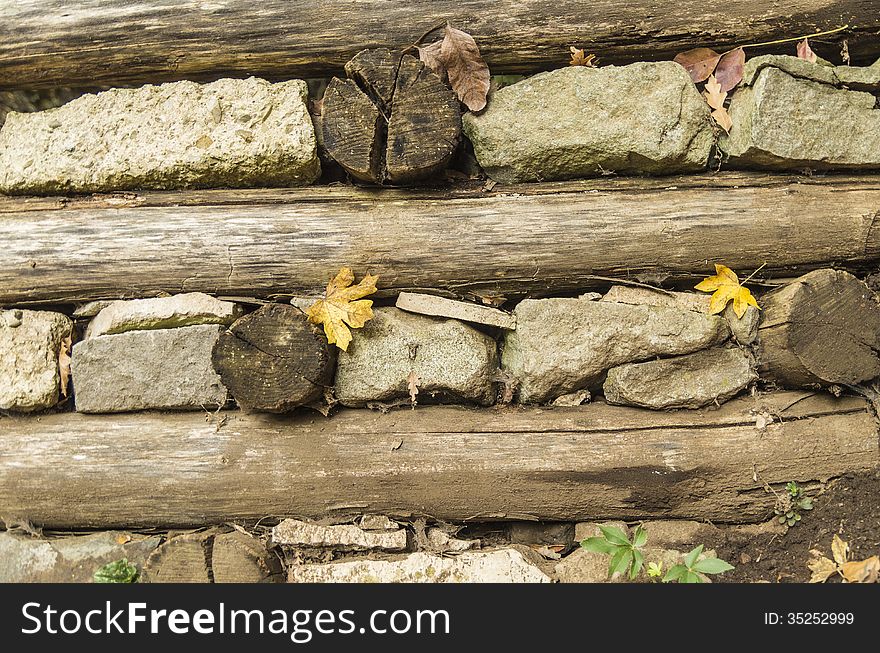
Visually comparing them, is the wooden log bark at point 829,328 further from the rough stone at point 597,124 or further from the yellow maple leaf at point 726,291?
the rough stone at point 597,124

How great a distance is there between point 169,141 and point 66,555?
194cm

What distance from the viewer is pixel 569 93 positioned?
9.87 ft

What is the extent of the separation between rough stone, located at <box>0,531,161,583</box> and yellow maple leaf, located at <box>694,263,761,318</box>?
2.69 m

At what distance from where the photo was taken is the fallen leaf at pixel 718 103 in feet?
9.90

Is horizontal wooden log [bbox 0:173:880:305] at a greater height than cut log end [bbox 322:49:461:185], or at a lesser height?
lesser

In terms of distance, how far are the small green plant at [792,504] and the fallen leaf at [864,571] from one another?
276mm

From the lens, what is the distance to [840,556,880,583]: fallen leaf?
102 inches

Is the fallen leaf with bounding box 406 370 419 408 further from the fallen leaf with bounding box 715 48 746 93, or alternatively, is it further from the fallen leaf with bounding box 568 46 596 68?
the fallen leaf with bounding box 715 48 746 93

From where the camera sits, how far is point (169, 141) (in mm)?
3158

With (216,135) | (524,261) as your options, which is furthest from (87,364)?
(524,261)

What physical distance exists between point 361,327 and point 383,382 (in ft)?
0.85

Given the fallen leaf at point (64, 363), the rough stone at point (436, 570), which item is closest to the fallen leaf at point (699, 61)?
the rough stone at point (436, 570)

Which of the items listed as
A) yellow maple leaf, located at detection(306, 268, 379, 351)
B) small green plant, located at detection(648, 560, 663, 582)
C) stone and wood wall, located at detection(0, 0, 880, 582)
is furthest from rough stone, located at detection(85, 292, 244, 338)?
small green plant, located at detection(648, 560, 663, 582)
